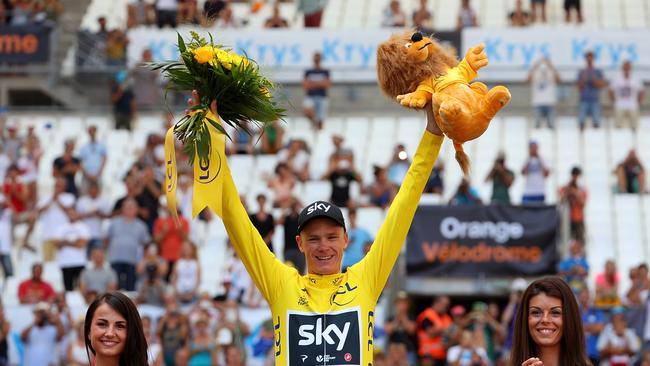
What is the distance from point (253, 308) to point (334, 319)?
9.99 metres

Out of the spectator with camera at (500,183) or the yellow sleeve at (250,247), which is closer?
the yellow sleeve at (250,247)

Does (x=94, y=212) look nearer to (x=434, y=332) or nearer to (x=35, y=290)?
(x=35, y=290)

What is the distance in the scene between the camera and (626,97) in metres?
22.4

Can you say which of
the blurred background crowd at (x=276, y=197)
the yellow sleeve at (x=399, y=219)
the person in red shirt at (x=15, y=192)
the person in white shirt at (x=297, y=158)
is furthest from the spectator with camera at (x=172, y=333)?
the yellow sleeve at (x=399, y=219)

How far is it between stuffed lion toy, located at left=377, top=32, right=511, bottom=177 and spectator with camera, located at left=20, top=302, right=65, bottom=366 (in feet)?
32.3

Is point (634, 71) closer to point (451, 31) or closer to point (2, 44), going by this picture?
point (451, 31)

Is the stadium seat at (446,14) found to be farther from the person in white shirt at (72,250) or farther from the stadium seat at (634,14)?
the person in white shirt at (72,250)

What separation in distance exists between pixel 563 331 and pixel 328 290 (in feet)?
3.32

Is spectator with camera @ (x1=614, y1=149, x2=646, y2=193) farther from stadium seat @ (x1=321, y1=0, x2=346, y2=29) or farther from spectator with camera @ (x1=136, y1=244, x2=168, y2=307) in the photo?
stadium seat @ (x1=321, y1=0, x2=346, y2=29)

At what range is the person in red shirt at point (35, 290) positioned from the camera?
17.2 m

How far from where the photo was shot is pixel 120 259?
17.7 meters

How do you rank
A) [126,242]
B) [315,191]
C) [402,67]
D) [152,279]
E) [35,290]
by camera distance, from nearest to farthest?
[402,67] < [152,279] < [35,290] < [126,242] < [315,191]

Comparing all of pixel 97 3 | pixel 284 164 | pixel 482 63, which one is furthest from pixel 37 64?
pixel 482 63

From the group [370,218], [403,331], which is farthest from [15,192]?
[403,331]
